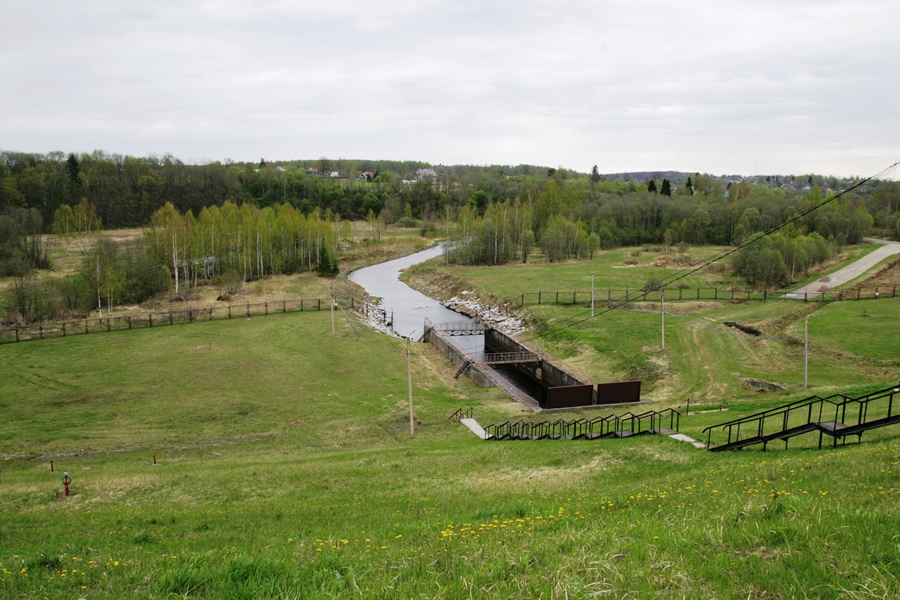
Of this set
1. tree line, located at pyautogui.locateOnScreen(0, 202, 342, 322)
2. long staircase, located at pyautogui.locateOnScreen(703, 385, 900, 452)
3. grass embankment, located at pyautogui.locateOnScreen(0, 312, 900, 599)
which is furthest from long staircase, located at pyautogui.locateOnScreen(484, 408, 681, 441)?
tree line, located at pyautogui.locateOnScreen(0, 202, 342, 322)

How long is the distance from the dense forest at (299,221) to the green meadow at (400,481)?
25216 mm

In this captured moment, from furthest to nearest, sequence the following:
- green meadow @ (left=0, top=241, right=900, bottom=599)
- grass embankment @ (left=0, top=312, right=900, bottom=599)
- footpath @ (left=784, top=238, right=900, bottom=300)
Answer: footpath @ (left=784, top=238, right=900, bottom=300), green meadow @ (left=0, top=241, right=900, bottom=599), grass embankment @ (left=0, top=312, right=900, bottom=599)

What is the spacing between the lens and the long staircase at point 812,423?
16047mm

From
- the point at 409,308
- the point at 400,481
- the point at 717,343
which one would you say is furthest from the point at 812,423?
the point at 409,308

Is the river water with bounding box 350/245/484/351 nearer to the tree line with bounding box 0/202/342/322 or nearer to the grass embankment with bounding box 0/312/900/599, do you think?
the tree line with bounding box 0/202/342/322

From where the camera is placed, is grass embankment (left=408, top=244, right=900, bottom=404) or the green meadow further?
grass embankment (left=408, top=244, right=900, bottom=404)

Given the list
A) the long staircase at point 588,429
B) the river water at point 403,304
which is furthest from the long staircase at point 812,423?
the river water at point 403,304

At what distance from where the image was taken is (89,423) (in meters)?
28.1

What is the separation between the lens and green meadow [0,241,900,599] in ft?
25.4

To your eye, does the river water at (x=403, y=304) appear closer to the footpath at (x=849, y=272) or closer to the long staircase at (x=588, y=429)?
the long staircase at (x=588, y=429)

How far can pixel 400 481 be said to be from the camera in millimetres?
18594

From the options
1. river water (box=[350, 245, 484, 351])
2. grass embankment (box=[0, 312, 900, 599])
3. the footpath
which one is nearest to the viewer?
grass embankment (box=[0, 312, 900, 599])

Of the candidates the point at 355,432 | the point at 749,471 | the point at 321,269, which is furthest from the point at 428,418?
the point at 321,269

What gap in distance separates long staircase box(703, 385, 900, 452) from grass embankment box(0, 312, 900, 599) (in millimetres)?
824
